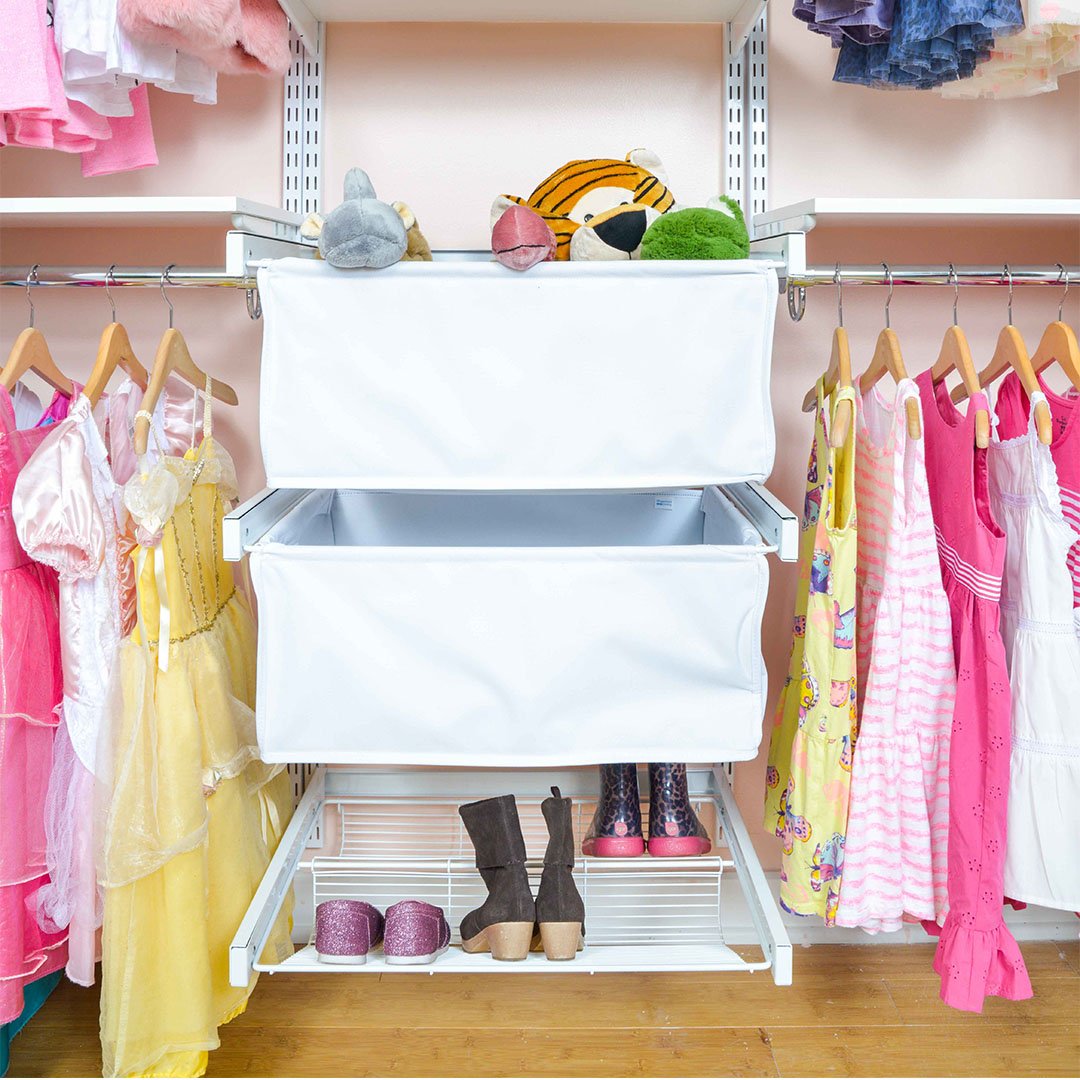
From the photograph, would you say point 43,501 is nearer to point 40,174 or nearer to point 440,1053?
point 40,174

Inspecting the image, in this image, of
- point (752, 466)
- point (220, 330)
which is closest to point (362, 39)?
point (220, 330)

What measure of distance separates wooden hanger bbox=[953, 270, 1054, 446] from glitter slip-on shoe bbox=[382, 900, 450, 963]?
38.0 inches

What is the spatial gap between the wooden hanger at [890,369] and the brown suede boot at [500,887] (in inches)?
28.3

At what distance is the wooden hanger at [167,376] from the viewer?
121 cm

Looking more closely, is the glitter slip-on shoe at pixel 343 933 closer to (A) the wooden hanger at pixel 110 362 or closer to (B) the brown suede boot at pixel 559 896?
(B) the brown suede boot at pixel 559 896

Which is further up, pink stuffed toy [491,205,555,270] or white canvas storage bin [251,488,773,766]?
pink stuffed toy [491,205,555,270]

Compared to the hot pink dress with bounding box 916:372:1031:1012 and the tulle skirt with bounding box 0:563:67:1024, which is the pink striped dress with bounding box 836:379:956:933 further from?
the tulle skirt with bounding box 0:563:67:1024

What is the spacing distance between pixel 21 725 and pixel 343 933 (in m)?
0.47

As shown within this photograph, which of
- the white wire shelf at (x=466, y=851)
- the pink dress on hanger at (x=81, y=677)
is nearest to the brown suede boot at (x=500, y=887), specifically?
the white wire shelf at (x=466, y=851)

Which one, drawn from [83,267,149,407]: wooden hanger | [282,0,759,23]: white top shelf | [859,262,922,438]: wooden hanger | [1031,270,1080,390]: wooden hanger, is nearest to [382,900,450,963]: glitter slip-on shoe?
[83,267,149,407]: wooden hanger

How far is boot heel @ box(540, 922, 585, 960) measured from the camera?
4.17ft

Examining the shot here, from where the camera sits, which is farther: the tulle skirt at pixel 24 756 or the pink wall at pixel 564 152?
the pink wall at pixel 564 152

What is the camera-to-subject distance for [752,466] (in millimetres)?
1150

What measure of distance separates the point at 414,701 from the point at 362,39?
1.04 meters
